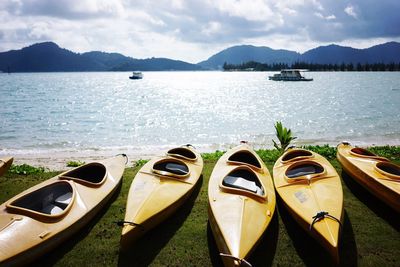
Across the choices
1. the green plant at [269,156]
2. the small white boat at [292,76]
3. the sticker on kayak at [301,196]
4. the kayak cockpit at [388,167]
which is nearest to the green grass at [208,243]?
the sticker on kayak at [301,196]

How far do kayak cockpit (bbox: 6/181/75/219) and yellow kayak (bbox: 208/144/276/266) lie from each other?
131 inches

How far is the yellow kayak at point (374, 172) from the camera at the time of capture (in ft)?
24.8

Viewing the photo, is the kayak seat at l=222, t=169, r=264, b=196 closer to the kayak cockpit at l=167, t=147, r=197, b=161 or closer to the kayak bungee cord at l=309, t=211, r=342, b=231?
the kayak bungee cord at l=309, t=211, r=342, b=231

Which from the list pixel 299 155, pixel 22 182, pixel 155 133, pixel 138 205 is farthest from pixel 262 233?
pixel 155 133

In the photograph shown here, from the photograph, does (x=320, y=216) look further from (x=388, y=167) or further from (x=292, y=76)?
(x=292, y=76)

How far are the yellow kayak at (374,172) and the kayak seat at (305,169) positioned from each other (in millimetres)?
1134

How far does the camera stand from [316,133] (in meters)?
25.0

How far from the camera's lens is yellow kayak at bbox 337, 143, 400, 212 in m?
7.55

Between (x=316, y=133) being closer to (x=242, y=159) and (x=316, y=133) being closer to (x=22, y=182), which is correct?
(x=242, y=159)

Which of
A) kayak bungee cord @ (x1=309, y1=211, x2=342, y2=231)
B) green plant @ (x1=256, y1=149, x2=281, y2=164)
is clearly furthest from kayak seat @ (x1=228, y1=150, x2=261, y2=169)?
kayak bungee cord @ (x1=309, y1=211, x2=342, y2=231)

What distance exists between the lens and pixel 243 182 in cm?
840

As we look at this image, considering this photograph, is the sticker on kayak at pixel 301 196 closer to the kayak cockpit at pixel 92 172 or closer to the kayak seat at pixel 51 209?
the kayak cockpit at pixel 92 172

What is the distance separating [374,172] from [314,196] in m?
2.38

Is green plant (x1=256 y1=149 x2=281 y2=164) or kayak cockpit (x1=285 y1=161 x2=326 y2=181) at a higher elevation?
kayak cockpit (x1=285 y1=161 x2=326 y2=181)
